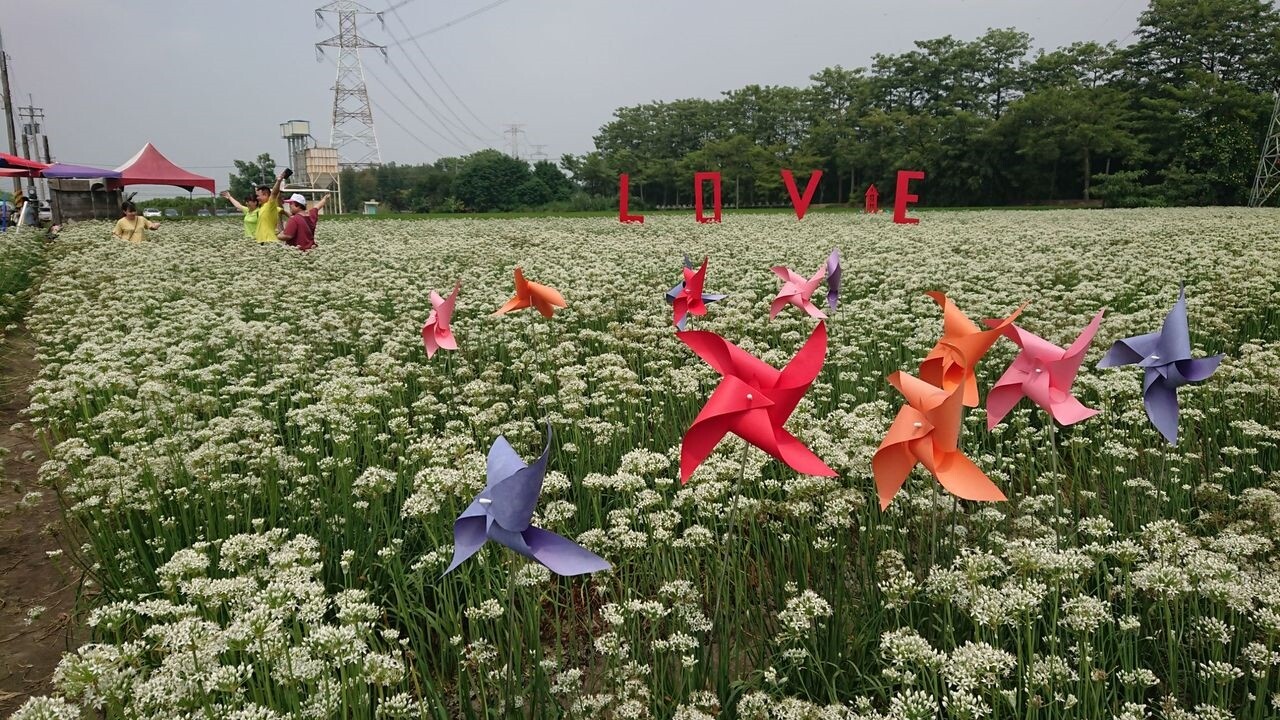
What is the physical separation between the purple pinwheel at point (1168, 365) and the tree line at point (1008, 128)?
5840 cm

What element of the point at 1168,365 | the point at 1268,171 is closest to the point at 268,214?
the point at 1168,365

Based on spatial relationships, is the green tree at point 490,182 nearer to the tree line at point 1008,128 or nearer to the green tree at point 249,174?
the tree line at point 1008,128

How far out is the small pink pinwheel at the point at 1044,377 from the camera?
10.1 feet

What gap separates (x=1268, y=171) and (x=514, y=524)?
63602 millimetres

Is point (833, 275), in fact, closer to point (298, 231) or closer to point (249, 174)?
point (298, 231)

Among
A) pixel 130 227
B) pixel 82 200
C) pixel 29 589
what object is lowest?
pixel 29 589

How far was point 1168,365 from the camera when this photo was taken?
3.36m

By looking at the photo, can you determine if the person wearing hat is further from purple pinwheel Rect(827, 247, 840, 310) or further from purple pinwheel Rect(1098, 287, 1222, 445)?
purple pinwheel Rect(1098, 287, 1222, 445)

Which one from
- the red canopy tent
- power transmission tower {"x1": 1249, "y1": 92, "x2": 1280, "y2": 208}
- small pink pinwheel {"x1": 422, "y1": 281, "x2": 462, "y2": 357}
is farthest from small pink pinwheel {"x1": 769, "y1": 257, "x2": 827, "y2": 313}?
power transmission tower {"x1": 1249, "y1": 92, "x2": 1280, "y2": 208}

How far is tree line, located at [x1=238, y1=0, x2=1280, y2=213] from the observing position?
54812 mm

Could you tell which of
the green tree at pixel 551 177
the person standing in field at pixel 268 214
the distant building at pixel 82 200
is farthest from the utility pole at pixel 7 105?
the green tree at pixel 551 177

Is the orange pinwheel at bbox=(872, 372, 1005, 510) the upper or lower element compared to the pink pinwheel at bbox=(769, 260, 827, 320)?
lower

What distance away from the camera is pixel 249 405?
18.0 ft

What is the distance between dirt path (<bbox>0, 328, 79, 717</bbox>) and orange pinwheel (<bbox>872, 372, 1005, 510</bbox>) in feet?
12.5
